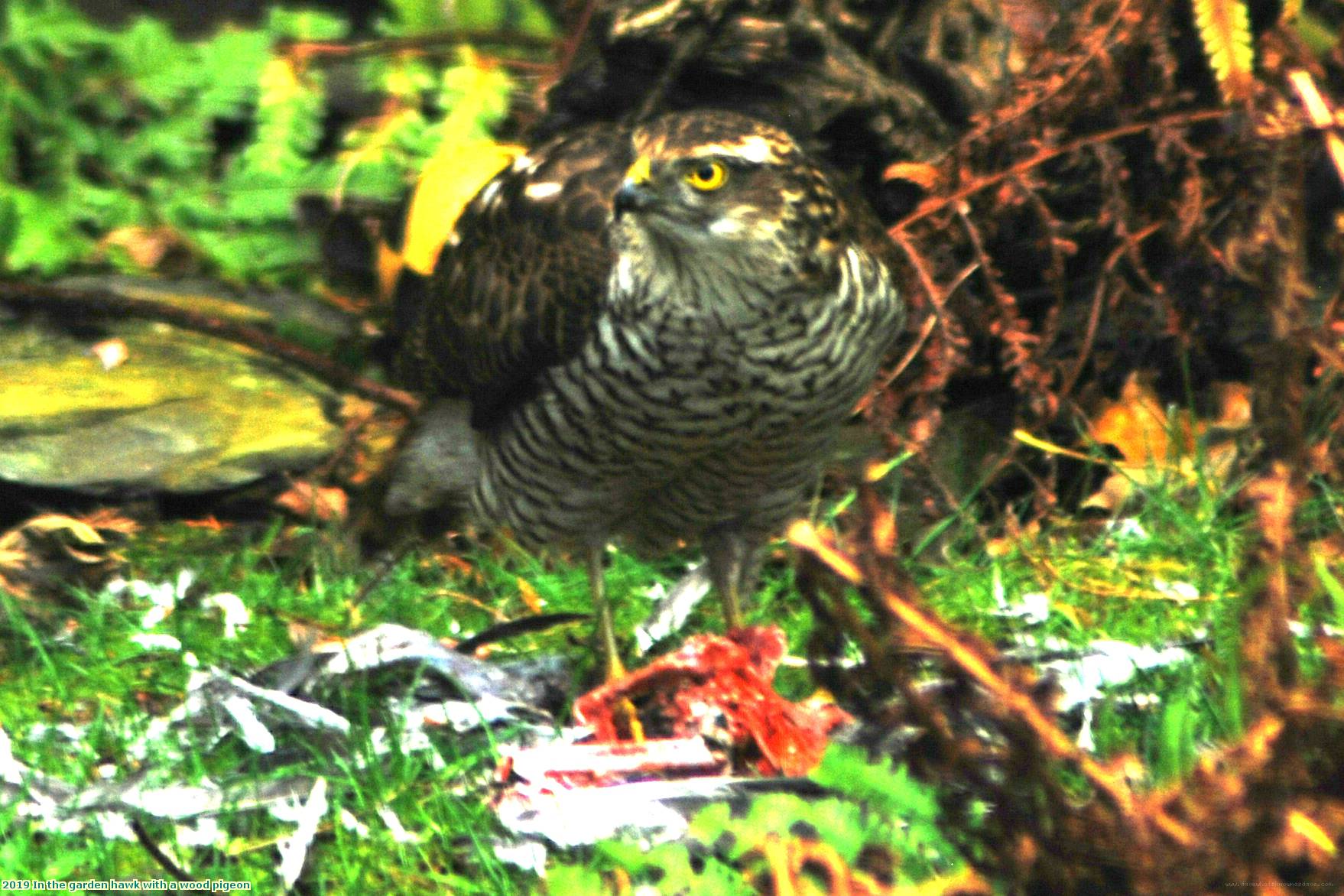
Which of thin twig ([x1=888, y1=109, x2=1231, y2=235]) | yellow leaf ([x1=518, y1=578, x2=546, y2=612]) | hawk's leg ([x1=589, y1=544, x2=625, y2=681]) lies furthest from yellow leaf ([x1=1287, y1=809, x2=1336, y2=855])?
thin twig ([x1=888, y1=109, x2=1231, y2=235])

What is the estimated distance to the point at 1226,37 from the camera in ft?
13.6

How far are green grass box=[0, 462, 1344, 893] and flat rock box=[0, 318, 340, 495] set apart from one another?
228 millimetres

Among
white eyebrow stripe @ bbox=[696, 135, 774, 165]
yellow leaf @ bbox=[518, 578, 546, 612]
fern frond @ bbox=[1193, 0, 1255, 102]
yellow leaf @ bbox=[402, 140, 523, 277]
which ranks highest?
fern frond @ bbox=[1193, 0, 1255, 102]

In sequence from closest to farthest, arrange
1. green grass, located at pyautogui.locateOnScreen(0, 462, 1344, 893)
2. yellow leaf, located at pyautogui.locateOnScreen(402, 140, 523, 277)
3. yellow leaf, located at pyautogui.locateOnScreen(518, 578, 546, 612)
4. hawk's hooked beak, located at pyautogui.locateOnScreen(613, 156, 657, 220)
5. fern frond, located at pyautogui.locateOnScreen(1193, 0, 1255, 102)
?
green grass, located at pyautogui.locateOnScreen(0, 462, 1344, 893) → hawk's hooked beak, located at pyautogui.locateOnScreen(613, 156, 657, 220) → fern frond, located at pyautogui.locateOnScreen(1193, 0, 1255, 102) → yellow leaf, located at pyautogui.locateOnScreen(518, 578, 546, 612) → yellow leaf, located at pyautogui.locateOnScreen(402, 140, 523, 277)

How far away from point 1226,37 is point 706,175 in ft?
4.70

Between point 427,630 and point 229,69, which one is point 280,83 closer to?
point 229,69

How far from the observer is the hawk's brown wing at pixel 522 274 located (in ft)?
12.8

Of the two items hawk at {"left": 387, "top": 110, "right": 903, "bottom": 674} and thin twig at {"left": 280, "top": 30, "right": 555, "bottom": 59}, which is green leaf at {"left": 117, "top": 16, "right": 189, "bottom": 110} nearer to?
thin twig at {"left": 280, "top": 30, "right": 555, "bottom": 59}

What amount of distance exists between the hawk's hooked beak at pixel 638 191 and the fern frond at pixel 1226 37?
4.84 ft

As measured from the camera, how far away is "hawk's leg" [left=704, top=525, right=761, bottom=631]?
4.31 m

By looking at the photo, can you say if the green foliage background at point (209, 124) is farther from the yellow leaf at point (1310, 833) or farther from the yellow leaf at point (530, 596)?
the yellow leaf at point (1310, 833)

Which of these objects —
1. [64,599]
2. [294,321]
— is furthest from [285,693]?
[294,321]

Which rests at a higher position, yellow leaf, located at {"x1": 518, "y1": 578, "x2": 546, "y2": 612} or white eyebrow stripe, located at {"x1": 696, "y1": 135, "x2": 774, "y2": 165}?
white eyebrow stripe, located at {"x1": 696, "y1": 135, "x2": 774, "y2": 165}

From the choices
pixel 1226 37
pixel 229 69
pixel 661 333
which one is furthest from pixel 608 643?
pixel 229 69
